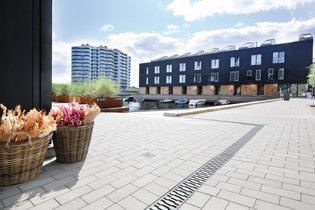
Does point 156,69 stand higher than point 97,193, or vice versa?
point 156,69

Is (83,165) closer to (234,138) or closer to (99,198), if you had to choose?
(99,198)

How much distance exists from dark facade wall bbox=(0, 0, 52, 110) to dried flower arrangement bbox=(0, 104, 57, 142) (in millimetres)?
688

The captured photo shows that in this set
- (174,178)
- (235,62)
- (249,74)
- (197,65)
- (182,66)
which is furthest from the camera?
(182,66)

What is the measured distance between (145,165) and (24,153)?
1.57m

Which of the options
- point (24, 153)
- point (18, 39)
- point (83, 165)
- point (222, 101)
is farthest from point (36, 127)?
point (222, 101)

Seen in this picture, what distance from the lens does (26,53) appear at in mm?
2844

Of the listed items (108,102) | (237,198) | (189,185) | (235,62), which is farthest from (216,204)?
(235,62)

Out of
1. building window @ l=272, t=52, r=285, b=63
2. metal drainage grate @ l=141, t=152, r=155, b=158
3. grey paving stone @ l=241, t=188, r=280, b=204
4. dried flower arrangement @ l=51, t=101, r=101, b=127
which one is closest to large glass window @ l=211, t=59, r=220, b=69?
building window @ l=272, t=52, r=285, b=63

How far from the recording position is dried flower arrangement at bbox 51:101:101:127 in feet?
9.21

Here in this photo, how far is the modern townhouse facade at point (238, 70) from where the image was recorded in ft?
110

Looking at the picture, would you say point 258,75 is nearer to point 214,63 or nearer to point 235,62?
point 235,62

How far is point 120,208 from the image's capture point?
1.87 m

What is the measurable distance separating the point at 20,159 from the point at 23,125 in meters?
0.37

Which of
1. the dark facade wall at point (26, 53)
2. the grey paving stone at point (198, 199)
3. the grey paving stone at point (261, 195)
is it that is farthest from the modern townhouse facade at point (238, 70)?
the dark facade wall at point (26, 53)
